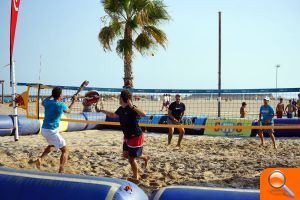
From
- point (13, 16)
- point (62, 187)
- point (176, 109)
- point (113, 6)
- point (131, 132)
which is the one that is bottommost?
point (62, 187)

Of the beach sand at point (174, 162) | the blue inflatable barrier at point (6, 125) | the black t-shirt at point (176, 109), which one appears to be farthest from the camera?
the blue inflatable barrier at point (6, 125)

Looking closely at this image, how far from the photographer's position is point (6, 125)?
39.9 feet

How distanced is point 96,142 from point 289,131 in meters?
7.62

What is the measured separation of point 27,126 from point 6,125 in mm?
766

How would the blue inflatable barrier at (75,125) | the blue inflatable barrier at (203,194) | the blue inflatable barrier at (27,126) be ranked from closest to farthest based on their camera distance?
the blue inflatable barrier at (203,194)
the blue inflatable barrier at (27,126)
the blue inflatable barrier at (75,125)

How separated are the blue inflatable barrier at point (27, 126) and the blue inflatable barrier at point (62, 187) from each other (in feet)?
30.9

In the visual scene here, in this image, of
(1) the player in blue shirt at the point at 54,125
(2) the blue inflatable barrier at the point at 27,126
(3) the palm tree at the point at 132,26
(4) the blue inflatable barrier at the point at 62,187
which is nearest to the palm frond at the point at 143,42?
(3) the palm tree at the point at 132,26

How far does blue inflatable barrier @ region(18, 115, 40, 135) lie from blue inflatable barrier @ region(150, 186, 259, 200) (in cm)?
1038

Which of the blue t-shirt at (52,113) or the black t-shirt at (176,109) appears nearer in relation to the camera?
the blue t-shirt at (52,113)

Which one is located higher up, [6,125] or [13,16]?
[13,16]

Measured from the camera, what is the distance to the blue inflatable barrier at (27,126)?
12617 mm

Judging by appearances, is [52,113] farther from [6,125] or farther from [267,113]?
[267,113]

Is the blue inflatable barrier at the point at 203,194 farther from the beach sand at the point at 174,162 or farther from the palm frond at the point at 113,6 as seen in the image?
the palm frond at the point at 113,6

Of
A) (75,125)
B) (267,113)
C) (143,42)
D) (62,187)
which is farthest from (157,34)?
(62,187)
